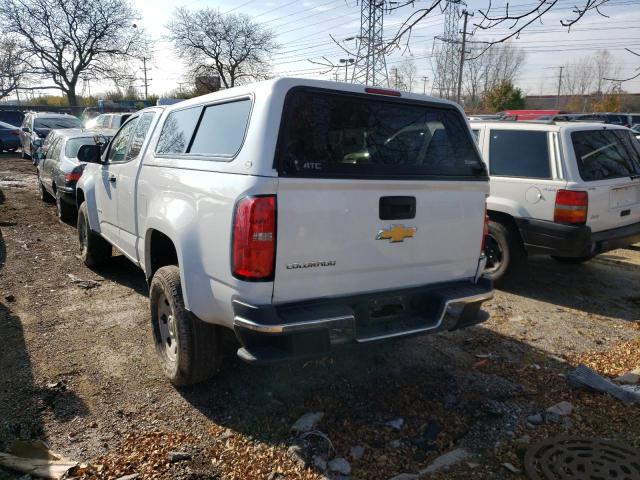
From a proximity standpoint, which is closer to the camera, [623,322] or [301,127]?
[301,127]

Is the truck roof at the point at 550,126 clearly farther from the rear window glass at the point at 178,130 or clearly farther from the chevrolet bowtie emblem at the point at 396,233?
the rear window glass at the point at 178,130

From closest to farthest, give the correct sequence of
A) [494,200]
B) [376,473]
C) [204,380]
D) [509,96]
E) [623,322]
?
[376,473] → [204,380] → [623,322] → [494,200] → [509,96]

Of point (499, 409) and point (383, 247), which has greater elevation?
point (383, 247)

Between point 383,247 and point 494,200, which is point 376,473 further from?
point 494,200

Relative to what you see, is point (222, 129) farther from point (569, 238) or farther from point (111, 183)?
point (569, 238)

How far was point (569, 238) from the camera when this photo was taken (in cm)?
532

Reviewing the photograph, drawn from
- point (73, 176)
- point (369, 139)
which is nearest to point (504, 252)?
point (369, 139)

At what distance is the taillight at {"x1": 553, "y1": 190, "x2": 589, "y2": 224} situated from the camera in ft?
17.4

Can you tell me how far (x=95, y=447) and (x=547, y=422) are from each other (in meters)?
2.79

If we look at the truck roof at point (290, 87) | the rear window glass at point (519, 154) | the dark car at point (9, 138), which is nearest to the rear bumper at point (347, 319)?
the truck roof at point (290, 87)

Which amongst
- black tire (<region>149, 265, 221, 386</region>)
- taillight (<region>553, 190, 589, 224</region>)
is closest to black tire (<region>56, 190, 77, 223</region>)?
black tire (<region>149, 265, 221, 386</region>)

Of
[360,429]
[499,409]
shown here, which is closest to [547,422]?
[499,409]

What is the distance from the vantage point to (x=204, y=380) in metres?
3.56

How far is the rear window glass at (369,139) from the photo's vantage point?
2939mm
